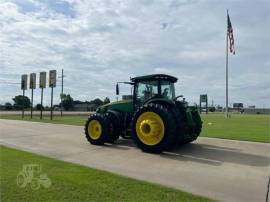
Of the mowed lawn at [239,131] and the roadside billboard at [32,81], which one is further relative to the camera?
the roadside billboard at [32,81]

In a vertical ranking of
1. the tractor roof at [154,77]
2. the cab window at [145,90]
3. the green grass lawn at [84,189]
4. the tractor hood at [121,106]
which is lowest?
the green grass lawn at [84,189]

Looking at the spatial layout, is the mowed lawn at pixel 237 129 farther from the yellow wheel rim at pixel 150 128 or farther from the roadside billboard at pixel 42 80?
the roadside billboard at pixel 42 80

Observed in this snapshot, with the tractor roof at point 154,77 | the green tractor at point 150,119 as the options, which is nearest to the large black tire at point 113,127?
the green tractor at point 150,119

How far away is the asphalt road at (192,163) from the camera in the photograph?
6.32 metres

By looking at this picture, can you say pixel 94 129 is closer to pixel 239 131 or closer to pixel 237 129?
pixel 239 131

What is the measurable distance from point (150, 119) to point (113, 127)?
217 centimetres

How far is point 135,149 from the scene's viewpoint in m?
10.8

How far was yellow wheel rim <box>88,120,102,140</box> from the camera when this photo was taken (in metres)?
12.0

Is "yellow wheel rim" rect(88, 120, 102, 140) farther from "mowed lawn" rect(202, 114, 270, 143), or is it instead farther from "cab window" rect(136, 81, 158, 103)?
"mowed lawn" rect(202, 114, 270, 143)

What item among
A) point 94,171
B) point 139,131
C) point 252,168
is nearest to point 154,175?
point 94,171

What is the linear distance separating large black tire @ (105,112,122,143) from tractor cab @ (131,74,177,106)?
994 mm

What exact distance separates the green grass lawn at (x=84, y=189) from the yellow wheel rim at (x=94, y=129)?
4.74 metres

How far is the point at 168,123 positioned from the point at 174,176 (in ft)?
9.24

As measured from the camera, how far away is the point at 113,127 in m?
11.9
